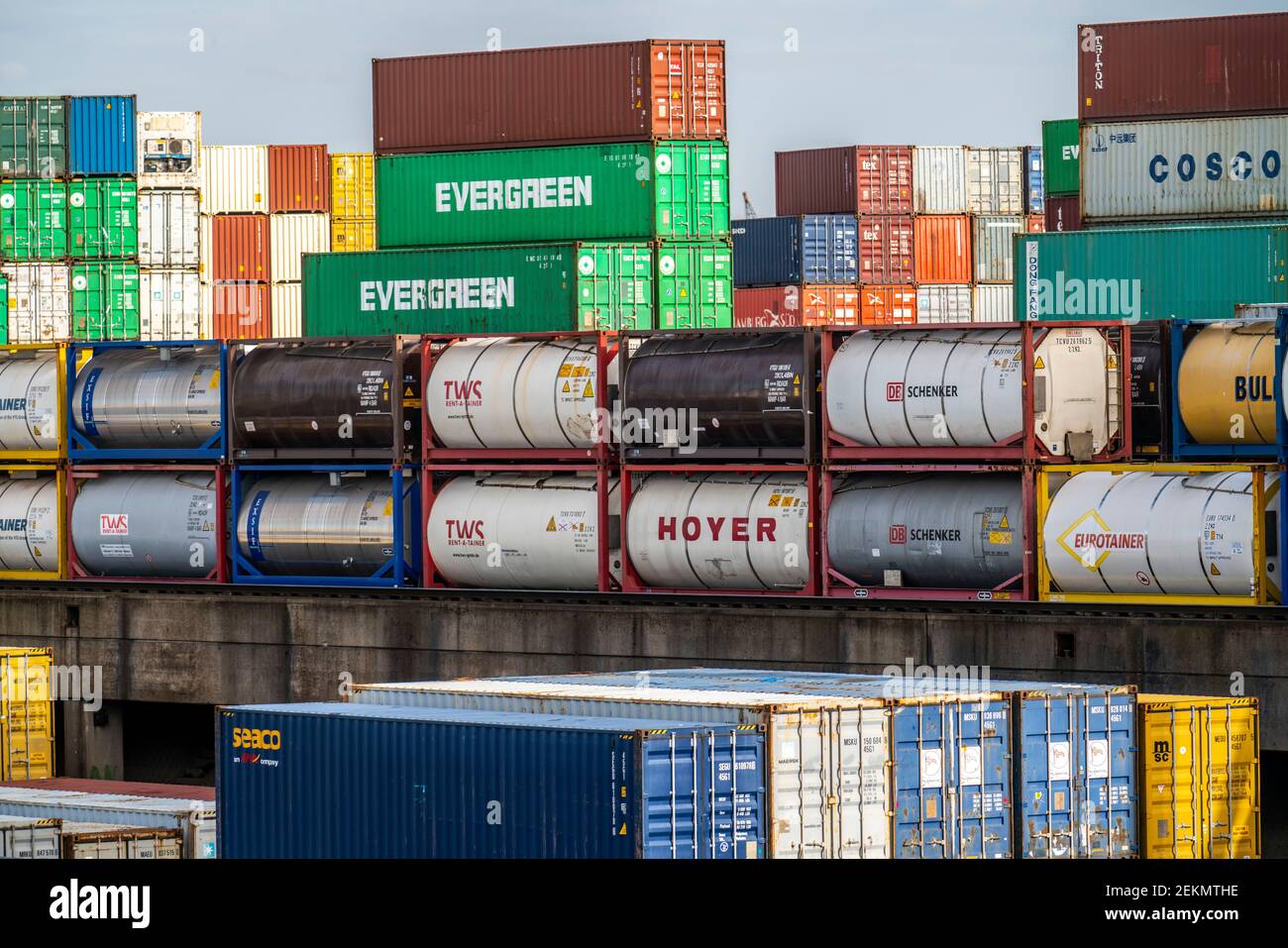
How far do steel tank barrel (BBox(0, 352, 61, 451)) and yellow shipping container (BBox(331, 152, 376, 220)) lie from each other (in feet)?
129

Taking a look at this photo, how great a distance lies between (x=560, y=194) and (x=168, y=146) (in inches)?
1290

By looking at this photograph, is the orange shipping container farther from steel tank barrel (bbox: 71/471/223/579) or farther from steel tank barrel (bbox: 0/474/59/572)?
steel tank barrel (bbox: 0/474/59/572)

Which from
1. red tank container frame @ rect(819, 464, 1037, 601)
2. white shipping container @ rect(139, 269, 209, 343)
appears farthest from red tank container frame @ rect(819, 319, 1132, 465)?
white shipping container @ rect(139, 269, 209, 343)

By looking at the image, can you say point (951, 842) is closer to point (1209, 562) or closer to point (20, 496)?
point (1209, 562)

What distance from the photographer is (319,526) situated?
47.7 m

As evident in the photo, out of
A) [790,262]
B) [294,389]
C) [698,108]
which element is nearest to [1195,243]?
[698,108]

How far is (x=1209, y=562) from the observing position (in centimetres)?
3806

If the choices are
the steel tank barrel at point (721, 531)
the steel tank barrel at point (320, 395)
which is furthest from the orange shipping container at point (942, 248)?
the steel tank barrel at point (721, 531)

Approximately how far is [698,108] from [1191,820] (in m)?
31.4

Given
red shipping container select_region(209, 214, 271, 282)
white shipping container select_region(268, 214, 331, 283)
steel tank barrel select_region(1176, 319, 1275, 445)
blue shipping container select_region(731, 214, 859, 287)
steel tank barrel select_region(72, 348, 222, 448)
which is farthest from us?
blue shipping container select_region(731, 214, 859, 287)

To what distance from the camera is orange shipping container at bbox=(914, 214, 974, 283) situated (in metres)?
95.9

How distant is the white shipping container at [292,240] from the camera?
8794 cm

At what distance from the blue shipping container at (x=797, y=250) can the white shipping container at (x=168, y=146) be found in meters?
23.2

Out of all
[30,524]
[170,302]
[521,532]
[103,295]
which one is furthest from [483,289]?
[170,302]
